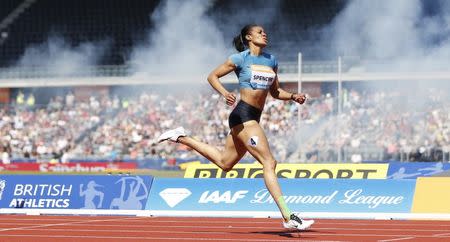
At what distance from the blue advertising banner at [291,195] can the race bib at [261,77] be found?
474 cm

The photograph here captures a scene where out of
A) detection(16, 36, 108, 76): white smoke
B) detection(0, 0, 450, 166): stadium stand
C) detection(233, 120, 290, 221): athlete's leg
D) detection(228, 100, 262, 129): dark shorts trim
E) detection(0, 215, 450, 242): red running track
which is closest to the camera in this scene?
detection(0, 215, 450, 242): red running track

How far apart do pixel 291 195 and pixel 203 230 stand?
4426 mm

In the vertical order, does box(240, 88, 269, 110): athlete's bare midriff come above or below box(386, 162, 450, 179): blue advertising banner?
above

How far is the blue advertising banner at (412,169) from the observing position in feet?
78.8

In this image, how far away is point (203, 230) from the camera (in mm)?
11484

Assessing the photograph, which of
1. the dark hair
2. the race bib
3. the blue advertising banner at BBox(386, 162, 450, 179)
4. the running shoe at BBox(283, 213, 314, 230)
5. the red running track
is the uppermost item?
the dark hair

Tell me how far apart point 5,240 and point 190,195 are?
248 inches

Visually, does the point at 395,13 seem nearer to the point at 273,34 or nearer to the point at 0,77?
the point at 273,34

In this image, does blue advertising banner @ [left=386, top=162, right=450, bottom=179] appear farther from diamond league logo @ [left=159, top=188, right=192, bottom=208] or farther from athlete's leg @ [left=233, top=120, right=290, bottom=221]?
athlete's leg @ [left=233, top=120, right=290, bottom=221]

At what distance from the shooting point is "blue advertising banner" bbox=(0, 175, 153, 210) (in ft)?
53.9

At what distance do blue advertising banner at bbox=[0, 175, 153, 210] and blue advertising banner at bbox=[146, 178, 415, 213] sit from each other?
0.28 metres

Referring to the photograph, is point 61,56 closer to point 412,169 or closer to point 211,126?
point 211,126

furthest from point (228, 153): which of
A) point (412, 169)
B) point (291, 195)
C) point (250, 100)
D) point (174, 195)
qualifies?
point (412, 169)

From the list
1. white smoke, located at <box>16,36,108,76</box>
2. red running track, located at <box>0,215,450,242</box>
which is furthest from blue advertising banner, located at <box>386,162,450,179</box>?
white smoke, located at <box>16,36,108,76</box>
